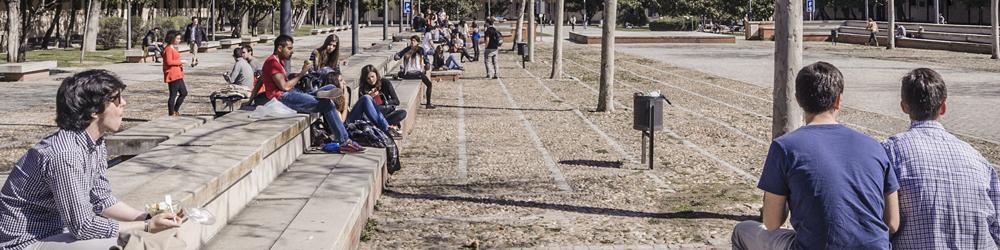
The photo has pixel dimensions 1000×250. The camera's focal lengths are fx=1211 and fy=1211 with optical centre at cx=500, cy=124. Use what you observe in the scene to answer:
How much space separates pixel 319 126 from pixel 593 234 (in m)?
3.64

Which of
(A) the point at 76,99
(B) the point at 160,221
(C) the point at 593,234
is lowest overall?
(C) the point at 593,234

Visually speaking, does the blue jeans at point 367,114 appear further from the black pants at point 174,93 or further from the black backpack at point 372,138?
the black pants at point 174,93

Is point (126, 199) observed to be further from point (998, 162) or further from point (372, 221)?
point (998, 162)

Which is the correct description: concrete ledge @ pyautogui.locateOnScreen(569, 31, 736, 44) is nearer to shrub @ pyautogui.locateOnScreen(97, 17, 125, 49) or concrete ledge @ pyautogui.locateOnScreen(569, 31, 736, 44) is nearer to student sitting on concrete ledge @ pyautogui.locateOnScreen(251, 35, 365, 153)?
shrub @ pyautogui.locateOnScreen(97, 17, 125, 49)

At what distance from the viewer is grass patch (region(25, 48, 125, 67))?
35.9m

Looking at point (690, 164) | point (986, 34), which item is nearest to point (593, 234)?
point (690, 164)

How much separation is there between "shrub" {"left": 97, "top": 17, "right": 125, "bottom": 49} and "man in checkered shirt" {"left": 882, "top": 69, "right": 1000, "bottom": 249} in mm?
46483

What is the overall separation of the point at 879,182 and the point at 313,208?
4.03 m

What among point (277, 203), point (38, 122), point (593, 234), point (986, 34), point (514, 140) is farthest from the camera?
point (986, 34)

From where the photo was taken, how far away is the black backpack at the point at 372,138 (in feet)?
37.4

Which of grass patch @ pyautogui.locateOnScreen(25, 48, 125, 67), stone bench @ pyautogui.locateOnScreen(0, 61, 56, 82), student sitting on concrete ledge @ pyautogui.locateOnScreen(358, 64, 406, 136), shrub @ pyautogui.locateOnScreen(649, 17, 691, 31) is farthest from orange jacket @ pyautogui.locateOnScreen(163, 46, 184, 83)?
shrub @ pyautogui.locateOnScreen(649, 17, 691, 31)

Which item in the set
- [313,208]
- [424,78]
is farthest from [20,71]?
[313,208]

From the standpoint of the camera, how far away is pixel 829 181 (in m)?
4.55

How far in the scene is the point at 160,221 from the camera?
4895 mm
